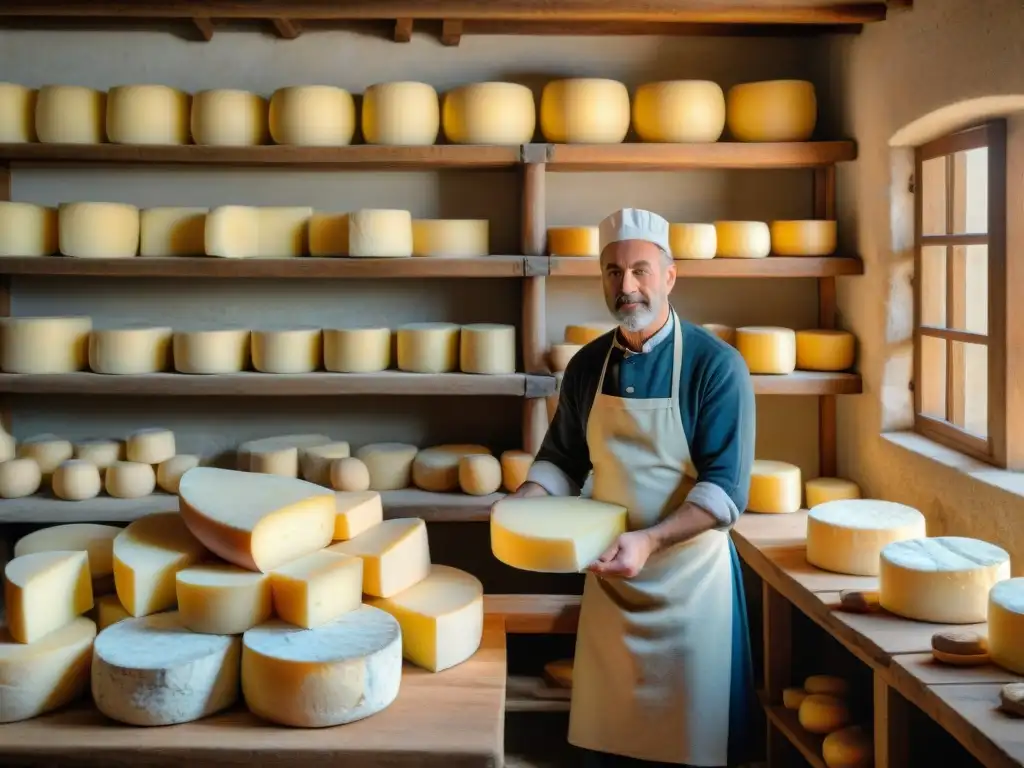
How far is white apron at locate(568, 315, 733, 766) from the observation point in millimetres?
2332

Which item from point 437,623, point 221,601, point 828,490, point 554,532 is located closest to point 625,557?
point 554,532

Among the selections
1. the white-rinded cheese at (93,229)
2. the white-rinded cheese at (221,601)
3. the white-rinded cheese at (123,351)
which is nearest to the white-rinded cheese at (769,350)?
the white-rinded cheese at (221,601)

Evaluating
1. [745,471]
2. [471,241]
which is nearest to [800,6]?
[471,241]

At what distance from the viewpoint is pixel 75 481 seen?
3248 mm

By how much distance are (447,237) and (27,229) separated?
133 cm

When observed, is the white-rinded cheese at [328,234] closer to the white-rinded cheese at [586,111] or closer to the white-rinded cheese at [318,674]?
the white-rinded cheese at [586,111]

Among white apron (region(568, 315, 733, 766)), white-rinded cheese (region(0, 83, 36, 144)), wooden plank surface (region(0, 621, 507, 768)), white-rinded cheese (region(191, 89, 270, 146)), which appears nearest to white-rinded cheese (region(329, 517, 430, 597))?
wooden plank surface (region(0, 621, 507, 768))

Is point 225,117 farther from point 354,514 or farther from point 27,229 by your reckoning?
point 354,514

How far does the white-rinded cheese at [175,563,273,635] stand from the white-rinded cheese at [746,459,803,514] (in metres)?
1.66

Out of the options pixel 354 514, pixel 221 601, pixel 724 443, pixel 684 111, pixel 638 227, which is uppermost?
pixel 684 111

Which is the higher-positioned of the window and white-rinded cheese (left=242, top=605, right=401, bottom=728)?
the window

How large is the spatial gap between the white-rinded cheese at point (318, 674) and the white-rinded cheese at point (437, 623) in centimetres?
14

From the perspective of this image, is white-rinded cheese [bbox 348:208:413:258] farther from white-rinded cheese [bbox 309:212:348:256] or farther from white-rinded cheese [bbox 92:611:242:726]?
white-rinded cheese [bbox 92:611:242:726]

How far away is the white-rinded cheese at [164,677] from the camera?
1.97 meters
